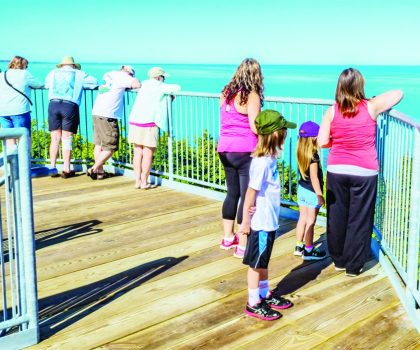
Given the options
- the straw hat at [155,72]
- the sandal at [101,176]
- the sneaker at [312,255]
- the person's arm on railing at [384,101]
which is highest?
the straw hat at [155,72]

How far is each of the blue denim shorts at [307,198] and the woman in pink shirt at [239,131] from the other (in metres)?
0.52

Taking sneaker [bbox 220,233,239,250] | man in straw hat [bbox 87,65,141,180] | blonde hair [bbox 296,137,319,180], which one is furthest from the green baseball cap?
man in straw hat [bbox 87,65,141,180]

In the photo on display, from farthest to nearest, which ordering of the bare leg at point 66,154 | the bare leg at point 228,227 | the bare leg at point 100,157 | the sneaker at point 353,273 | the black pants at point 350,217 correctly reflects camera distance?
the bare leg at point 66,154
the bare leg at point 100,157
the bare leg at point 228,227
the sneaker at point 353,273
the black pants at point 350,217

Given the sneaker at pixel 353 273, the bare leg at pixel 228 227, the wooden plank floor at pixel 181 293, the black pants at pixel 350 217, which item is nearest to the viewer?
the wooden plank floor at pixel 181 293

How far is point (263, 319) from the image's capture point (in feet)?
13.1

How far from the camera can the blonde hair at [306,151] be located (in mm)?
5047

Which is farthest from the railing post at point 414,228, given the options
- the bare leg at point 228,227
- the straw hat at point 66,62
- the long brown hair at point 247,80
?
the straw hat at point 66,62

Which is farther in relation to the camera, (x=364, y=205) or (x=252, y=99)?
(x=252, y=99)

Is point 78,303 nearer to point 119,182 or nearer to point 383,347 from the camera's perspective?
point 383,347

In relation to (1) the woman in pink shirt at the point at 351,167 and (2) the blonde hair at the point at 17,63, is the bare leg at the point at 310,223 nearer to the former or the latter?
(1) the woman in pink shirt at the point at 351,167

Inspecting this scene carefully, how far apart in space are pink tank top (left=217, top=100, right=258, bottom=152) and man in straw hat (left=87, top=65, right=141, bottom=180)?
12.0ft

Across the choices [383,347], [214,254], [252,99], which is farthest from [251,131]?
[383,347]

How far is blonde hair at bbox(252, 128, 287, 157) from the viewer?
3.94 meters

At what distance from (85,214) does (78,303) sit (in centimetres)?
280
